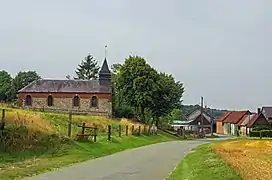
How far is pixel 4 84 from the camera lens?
112 meters

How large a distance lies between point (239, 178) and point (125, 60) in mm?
74339

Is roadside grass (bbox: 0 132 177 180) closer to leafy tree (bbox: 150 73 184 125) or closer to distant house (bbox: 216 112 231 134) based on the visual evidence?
leafy tree (bbox: 150 73 184 125)

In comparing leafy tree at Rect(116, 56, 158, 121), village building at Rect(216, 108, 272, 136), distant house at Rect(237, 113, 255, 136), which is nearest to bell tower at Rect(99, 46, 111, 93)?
leafy tree at Rect(116, 56, 158, 121)

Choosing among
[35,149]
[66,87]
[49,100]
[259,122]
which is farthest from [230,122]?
[35,149]

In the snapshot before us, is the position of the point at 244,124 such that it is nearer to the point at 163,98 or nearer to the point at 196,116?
the point at 196,116

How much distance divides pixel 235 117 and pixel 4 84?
67.9 metres

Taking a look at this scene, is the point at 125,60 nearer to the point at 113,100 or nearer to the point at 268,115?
the point at 113,100

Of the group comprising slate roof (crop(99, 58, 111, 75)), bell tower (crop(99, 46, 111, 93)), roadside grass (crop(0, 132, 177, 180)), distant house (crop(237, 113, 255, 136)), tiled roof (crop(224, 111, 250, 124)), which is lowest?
roadside grass (crop(0, 132, 177, 180))

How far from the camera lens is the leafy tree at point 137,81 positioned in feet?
283

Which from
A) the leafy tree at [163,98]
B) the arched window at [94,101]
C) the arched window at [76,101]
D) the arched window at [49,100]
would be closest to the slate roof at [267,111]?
the leafy tree at [163,98]

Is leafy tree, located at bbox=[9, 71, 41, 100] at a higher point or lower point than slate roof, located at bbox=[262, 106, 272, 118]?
higher

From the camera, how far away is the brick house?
281 feet

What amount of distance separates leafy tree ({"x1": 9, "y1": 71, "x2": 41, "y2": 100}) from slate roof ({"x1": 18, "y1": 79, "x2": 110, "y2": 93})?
67.1ft

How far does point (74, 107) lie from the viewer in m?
86.8
